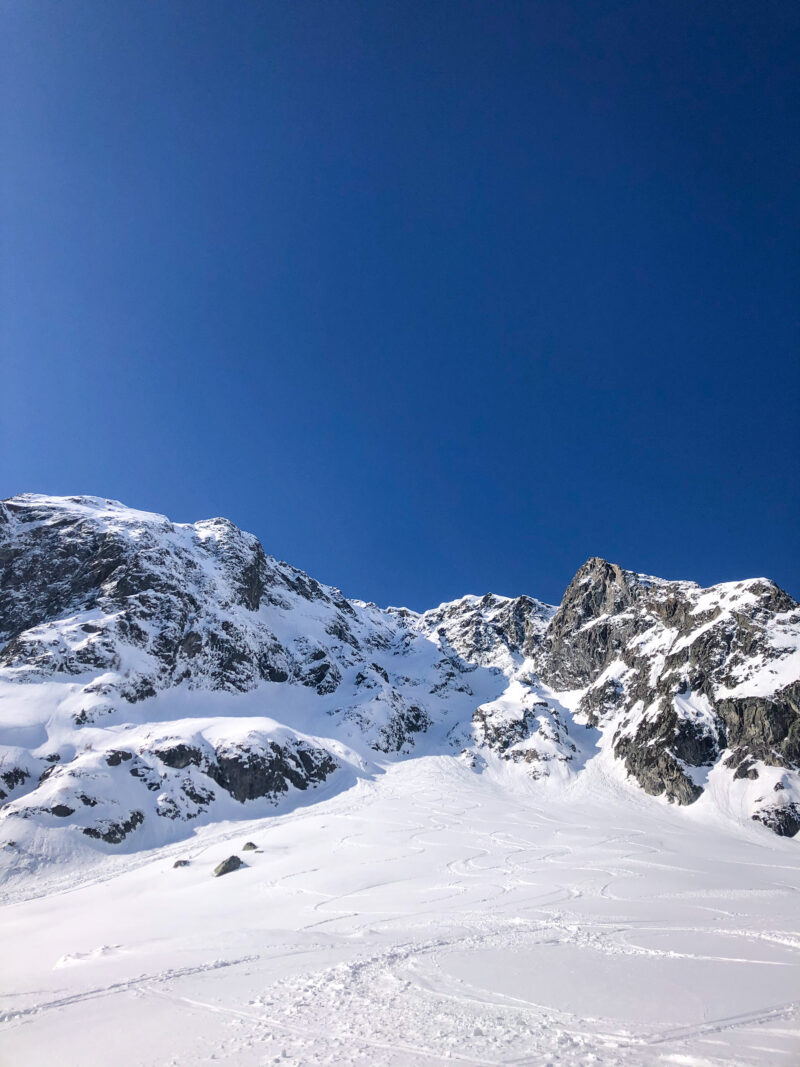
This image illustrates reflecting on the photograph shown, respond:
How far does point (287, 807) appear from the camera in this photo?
64.5 meters

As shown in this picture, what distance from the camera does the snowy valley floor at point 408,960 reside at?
1036 centimetres

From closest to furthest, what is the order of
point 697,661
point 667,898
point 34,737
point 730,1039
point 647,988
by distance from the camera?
point 730,1039
point 647,988
point 667,898
point 34,737
point 697,661

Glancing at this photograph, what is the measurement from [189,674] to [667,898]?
7791 centimetres

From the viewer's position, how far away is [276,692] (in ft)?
324

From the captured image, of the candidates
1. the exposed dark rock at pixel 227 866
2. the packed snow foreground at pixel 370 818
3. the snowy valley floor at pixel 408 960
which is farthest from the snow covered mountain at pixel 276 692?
the snowy valley floor at pixel 408 960

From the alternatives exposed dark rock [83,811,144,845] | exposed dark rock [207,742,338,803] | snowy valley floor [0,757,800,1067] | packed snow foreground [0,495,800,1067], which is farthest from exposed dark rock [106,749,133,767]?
snowy valley floor [0,757,800,1067]

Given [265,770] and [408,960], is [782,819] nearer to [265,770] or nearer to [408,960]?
[265,770]

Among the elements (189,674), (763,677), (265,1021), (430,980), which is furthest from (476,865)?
(189,674)

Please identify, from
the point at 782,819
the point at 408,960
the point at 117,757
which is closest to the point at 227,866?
the point at 117,757

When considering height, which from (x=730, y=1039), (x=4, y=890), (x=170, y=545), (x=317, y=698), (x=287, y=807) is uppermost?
(x=170, y=545)

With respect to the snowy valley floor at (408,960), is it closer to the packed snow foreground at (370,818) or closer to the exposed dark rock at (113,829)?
the packed snow foreground at (370,818)

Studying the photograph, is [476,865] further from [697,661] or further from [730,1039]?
[697,661]

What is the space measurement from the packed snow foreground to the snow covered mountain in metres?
0.43

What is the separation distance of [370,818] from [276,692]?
4608cm
